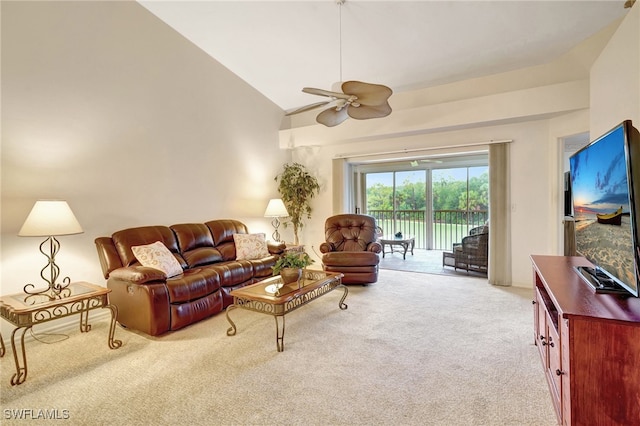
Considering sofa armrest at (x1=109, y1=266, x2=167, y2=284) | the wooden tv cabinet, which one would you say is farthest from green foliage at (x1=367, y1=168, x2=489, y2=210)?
sofa armrest at (x1=109, y1=266, x2=167, y2=284)

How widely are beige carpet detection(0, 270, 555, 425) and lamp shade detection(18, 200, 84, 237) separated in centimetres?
103

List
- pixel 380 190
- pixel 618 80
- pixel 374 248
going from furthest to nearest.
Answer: pixel 380 190, pixel 374 248, pixel 618 80

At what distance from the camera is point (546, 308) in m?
1.86

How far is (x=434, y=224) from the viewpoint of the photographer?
7.59 meters

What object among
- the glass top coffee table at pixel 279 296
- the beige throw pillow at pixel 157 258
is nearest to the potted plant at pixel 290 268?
the glass top coffee table at pixel 279 296

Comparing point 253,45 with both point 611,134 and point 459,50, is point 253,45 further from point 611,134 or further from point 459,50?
point 611,134

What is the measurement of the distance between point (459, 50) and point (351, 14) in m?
1.42

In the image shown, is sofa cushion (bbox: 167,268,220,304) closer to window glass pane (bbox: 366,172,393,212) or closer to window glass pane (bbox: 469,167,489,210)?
window glass pane (bbox: 366,172,393,212)

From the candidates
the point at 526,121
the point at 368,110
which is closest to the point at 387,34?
the point at 368,110

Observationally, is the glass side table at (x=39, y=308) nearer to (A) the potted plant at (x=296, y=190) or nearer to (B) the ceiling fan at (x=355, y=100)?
(B) the ceiling fan at (x=355, y=100)

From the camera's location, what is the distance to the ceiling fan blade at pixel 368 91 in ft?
8.29

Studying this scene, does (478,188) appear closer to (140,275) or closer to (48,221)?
(140,275)

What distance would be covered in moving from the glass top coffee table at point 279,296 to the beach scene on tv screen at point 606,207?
2.08 meters

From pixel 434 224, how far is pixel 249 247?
5.08 meters
